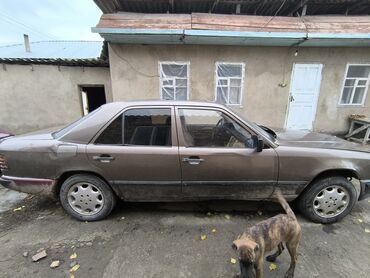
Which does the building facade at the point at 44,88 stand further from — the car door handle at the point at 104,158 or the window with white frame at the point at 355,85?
the window with white frame at the point at 355,85

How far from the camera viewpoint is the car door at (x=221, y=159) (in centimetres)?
261

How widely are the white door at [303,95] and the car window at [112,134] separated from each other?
6.45 meters

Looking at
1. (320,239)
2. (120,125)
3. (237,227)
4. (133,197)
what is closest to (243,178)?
(237,227)

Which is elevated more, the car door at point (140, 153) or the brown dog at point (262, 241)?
the car door at point (140, 153)

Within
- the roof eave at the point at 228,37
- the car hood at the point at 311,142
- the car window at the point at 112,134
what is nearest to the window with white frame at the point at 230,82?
the roof eave at the point at 228,37

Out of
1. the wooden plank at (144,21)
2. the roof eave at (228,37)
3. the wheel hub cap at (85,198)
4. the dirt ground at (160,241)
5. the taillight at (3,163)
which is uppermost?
the wooden plank at (144,21)

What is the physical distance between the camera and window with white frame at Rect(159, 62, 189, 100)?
6.79m

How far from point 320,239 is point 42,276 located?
318 centimetres

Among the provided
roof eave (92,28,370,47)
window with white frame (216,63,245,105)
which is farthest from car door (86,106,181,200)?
window with white frame (216,63,245,105)

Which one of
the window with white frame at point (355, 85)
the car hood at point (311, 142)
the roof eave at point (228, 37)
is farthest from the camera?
the window with white frame at point (355, 85)

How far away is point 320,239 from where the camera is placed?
101 inches

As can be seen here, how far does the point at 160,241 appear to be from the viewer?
99.7 inches

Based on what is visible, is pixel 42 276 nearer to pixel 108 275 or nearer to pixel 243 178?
pixel 108 275

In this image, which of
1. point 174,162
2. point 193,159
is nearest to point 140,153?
point 174,162
